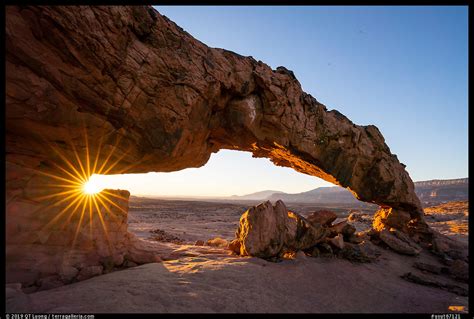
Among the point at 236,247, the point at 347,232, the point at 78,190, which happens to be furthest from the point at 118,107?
the point at 347,232

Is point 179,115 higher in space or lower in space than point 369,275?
higher

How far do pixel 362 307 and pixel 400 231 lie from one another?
11515 millimetres

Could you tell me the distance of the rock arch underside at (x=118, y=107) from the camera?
22.2ft

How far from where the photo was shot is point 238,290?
7746mm

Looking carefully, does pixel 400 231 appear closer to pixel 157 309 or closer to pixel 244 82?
pixel 244 82

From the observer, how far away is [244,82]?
11.0 m

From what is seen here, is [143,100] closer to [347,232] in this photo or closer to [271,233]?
[271,233]

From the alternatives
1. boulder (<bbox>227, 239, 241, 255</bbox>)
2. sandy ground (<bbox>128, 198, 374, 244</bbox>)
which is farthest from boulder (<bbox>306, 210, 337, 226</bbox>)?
sandy ground (<bbox>128, 198, 374, 244</bbox>)

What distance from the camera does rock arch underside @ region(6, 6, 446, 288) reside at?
6.77 m

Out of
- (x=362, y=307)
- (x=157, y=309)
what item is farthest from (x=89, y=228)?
(x=362, y=307)

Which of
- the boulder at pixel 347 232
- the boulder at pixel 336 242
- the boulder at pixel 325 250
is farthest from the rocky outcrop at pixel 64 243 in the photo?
the boulder at pixel 347 232

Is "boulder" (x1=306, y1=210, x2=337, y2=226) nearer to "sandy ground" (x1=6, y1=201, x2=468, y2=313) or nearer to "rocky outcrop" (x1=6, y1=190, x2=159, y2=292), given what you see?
"sandy ground" (x1=6, y1=201, x2=468, y2=313)

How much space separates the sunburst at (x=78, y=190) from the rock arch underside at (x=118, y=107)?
0.09 m

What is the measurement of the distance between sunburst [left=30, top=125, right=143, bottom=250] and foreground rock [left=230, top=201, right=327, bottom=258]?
5386 millimetres
